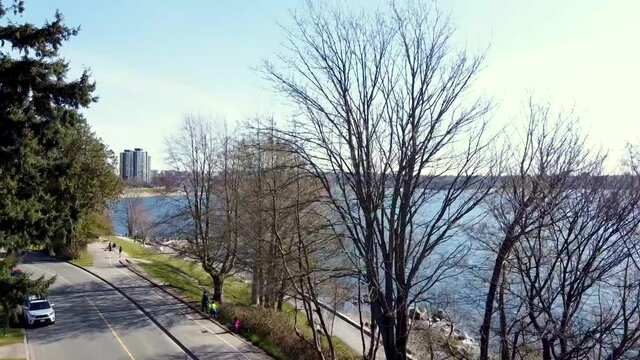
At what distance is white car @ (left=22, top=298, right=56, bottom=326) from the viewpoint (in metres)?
25.9

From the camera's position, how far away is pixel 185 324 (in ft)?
90.5

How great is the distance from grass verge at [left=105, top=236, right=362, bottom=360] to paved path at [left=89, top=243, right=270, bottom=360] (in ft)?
2.40

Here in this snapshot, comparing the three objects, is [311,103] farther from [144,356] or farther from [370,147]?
[144,356]

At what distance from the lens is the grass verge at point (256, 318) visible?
77.7ft

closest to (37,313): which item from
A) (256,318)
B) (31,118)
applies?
(256,318)

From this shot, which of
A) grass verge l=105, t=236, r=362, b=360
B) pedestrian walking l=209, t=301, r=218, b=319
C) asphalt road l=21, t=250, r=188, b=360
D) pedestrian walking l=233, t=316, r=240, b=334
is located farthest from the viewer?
pedestrian walking l=209, t=301, r=218, b=319

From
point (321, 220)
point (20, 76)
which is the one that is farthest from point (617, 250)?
point (20, 76)

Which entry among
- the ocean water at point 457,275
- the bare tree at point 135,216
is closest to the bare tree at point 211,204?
the ocean water at point 457,275

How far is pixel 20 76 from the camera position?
1466cm

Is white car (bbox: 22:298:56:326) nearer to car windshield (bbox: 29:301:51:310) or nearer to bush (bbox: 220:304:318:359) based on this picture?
car windshield (bbox: 29:301:51:310)

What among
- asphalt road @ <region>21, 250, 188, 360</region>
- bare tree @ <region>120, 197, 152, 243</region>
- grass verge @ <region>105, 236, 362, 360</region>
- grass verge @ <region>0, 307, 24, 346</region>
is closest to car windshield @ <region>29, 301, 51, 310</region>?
asphalt road @ <region>21, 250, 188, 360</region>

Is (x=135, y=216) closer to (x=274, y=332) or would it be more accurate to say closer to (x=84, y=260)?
(x=84, y=260)

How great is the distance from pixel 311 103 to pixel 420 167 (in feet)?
11.8

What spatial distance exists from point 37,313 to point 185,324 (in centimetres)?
693
